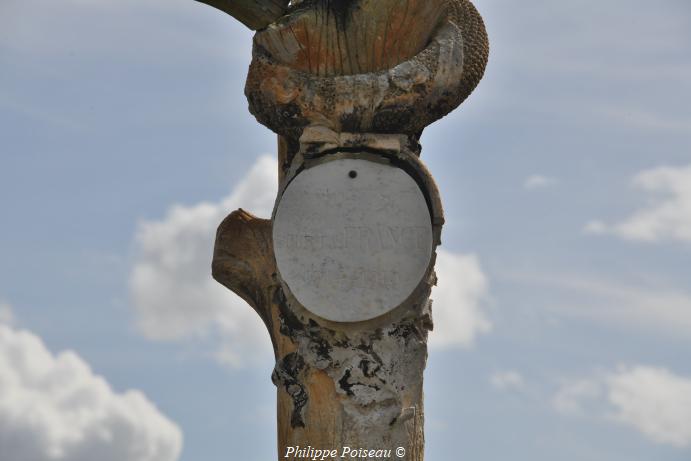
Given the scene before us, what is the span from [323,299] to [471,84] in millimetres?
1679

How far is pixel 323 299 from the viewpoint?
1334cm

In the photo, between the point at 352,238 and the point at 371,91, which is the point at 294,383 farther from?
the point at 371,91

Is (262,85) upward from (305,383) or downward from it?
upward

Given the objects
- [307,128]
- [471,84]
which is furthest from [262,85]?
[471,84]

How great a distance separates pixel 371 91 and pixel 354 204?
2.31 ft

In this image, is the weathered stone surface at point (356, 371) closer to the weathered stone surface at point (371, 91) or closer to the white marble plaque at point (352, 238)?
the white marble plaque at point (352, 238)

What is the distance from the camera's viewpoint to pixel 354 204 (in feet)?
44.1

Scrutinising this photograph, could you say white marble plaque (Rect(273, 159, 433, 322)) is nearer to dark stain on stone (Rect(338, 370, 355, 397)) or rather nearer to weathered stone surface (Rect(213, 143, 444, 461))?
weathered stone surface (Rect(213, 143, 444, 461))

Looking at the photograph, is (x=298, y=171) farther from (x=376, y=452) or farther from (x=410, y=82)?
(x=376, y=452)

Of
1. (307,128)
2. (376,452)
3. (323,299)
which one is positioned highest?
(307,128)

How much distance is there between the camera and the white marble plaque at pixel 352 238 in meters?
13.3

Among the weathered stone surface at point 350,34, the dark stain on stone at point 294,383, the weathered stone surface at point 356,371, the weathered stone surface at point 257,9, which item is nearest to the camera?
the weathered stone surface at point 356,371

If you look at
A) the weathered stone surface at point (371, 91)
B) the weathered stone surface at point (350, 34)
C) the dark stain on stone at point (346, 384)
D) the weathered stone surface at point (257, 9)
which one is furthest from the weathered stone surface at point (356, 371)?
the weathered stone surface at point (257, 9)

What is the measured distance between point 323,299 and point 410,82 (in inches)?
57.0
